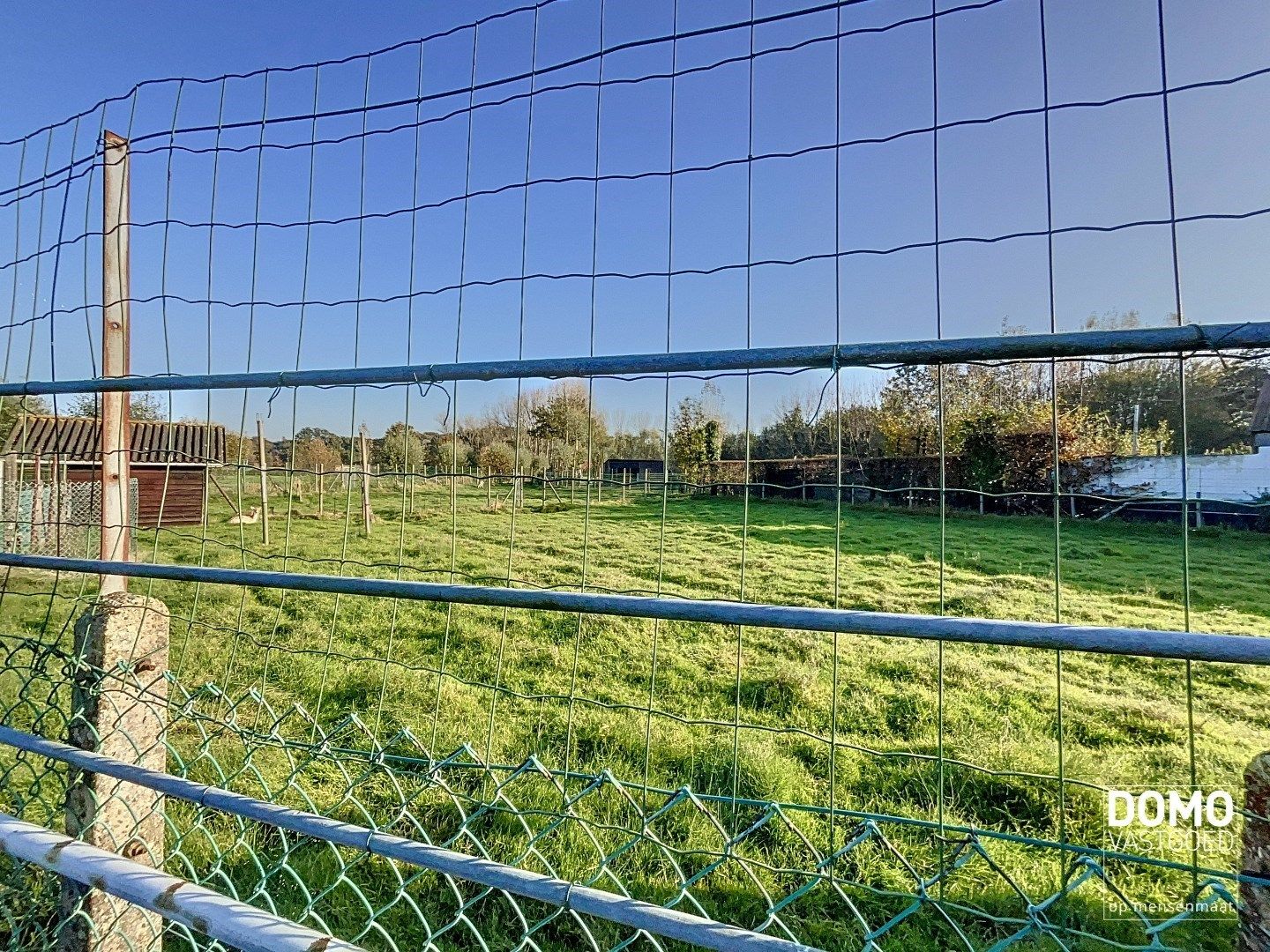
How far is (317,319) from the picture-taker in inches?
72.0

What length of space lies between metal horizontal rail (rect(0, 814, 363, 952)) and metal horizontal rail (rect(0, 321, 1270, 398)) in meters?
1.03

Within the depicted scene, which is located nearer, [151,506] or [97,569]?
[97,569]

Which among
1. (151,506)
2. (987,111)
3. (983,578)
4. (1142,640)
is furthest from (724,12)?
(151,506)

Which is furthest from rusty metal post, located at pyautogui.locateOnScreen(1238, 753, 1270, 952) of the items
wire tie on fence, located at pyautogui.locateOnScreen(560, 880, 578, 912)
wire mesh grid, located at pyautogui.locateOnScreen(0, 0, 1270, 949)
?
wire tie on fence, located at pyautogui.locateOnScreen(560, 880, 578, 912)

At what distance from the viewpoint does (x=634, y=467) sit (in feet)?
7.95

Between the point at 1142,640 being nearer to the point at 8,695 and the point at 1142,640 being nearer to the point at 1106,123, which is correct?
the point at 1106,123

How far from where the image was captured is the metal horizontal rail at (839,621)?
785 millimetres

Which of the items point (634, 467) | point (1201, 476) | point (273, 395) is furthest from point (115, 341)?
point (1201, 476)

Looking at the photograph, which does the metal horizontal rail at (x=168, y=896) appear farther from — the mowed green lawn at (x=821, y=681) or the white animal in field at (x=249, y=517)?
the white animal in field at (x=249, y=517)

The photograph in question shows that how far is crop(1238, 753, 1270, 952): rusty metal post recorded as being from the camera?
0.89m

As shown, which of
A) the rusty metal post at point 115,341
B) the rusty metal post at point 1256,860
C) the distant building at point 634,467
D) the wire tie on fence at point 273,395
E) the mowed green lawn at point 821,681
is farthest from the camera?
the rusty metal post at point 115,341

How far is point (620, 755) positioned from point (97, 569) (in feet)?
5.94

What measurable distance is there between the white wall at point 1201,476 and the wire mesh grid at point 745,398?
4 cm

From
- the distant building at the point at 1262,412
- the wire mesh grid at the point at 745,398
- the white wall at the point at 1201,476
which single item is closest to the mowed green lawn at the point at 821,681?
the wire mesh grid at the point at 745,398
